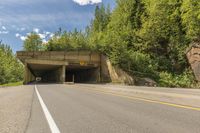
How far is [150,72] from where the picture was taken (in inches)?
1999

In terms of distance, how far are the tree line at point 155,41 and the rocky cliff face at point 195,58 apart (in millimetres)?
1362

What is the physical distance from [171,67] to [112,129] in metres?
49.8

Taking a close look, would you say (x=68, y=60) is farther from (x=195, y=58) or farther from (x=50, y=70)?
(x=50, y=70)

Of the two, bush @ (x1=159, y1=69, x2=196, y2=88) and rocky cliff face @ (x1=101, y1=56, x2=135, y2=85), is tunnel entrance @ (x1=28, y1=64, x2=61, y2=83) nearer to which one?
rocky cliff face @ (x1=101, y1=56, x2=135, y2=85)

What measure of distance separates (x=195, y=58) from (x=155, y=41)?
1380 centimetres

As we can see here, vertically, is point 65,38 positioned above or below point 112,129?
above

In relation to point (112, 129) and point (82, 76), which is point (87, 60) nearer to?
point (82, 76)

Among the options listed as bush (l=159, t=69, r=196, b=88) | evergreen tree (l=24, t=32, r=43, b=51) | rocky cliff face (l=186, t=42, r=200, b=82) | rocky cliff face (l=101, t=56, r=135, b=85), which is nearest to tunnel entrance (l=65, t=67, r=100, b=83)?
rocky cliff face (l=101, t=56, r=135, b=85)

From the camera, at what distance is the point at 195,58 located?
143 ft

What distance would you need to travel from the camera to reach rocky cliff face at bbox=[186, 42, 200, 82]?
142 feet

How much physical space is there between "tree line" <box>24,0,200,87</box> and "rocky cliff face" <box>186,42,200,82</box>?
1.36m

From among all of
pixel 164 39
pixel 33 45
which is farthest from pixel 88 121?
pixel 33 45

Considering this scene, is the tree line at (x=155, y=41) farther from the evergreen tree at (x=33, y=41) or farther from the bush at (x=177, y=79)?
the evergreen tree at (x=33, y=41)

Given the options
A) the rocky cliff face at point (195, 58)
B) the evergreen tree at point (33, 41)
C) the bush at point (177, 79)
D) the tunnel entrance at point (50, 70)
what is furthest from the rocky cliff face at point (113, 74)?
the evergreen tree at point (33, 41)
